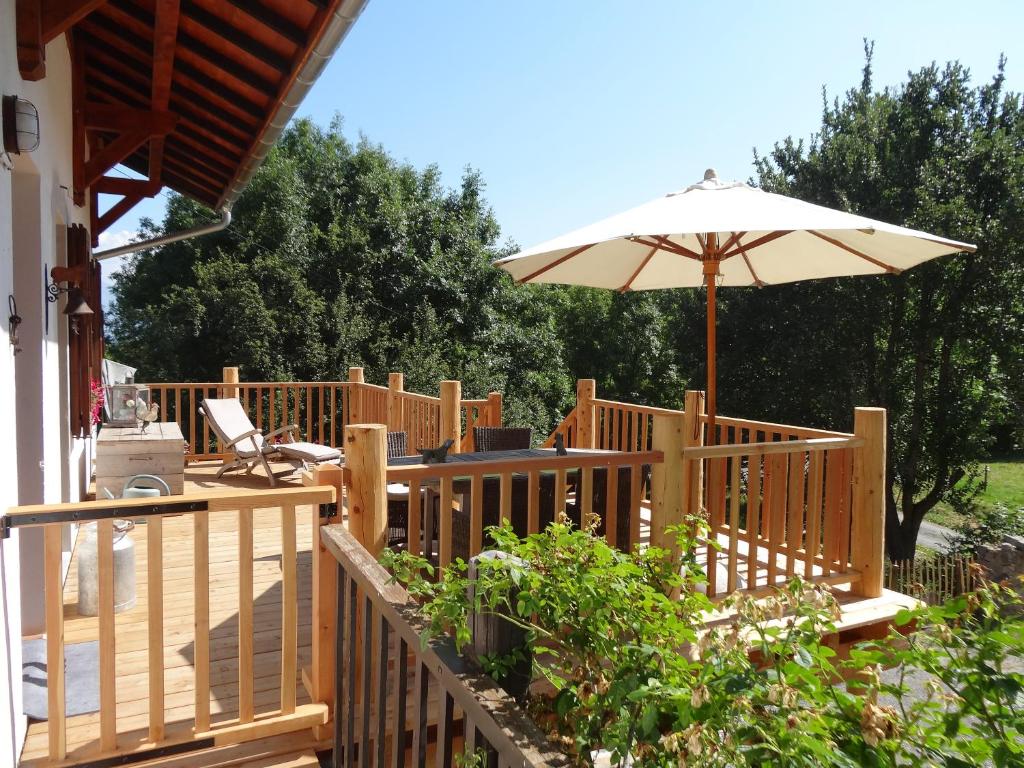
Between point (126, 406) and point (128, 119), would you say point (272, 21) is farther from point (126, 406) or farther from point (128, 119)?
point (126, 406)

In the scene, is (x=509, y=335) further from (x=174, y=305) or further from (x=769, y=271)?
(x=769, y=271)

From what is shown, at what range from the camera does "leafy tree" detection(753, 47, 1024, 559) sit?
1254 centimetres

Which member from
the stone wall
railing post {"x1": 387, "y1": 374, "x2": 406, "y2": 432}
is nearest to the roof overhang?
railing post {"x1": 387, "y1": 374, "x2": 406, "y2": 432}

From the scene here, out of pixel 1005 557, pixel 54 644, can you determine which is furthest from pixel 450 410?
pixel 1005 557

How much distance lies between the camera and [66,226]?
4723 millimetres

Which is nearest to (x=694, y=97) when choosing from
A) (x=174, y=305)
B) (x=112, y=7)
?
(x=174, y=305)

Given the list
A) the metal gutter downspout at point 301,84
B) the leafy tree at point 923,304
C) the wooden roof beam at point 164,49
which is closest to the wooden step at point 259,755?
the metal gutter downspout at point 301,84

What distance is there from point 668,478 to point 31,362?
310 centimetres

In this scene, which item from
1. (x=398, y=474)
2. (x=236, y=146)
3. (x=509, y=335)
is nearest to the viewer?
(x=398, y=474)

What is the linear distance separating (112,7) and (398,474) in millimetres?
3577

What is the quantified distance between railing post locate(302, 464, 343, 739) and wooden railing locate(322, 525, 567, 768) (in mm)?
196

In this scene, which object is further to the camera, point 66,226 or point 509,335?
point 509,335

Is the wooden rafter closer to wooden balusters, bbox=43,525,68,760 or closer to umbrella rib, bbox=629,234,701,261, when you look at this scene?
wooden balusters, bbox=43,525,68,760

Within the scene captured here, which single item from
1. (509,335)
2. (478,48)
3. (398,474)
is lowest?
(398,474)
